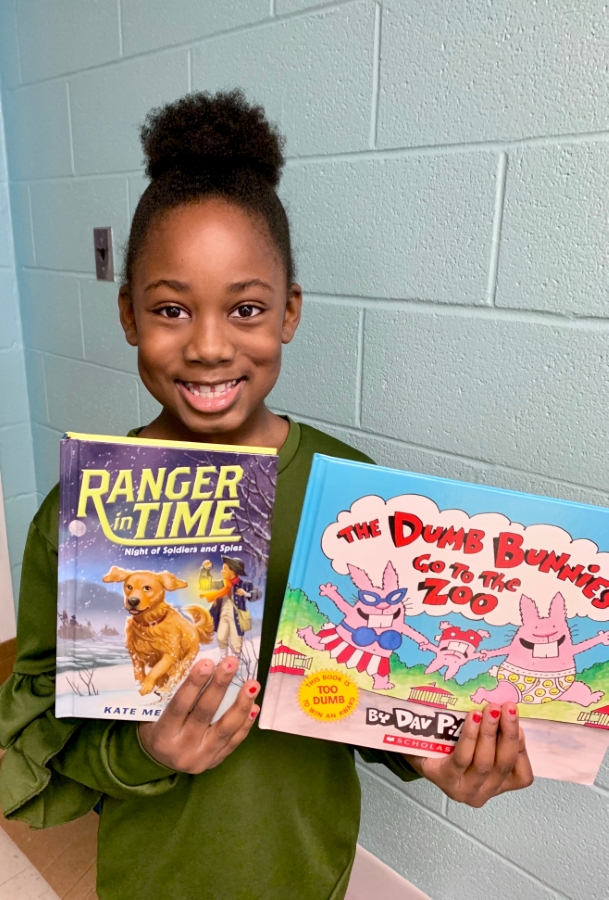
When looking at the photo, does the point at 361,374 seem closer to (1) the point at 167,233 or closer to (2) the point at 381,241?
(2) the point at 381,241

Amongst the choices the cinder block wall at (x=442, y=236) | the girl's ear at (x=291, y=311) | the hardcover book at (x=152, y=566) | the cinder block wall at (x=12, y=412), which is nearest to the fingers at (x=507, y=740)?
the hardcover book at (x=152, y=566)

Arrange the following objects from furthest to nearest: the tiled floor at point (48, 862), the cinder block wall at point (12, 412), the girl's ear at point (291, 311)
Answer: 1. the cinder block wall at point (12, 412)
2. the tiled floor at point (48, 862)
3. the girl's ear at point (291, 311)

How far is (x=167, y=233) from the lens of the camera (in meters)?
0.59

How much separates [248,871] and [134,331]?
0.65 meters

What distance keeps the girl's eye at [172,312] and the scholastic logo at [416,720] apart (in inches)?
16.7

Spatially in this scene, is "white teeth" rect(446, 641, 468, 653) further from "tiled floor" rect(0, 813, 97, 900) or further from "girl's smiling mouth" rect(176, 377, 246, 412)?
"tiled floor" rect(0, 813, 97, 900)

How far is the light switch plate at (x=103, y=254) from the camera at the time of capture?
1.27 m

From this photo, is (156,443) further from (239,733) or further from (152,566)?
(239,733)

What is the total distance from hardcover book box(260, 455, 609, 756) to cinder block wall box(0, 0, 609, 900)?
0.30m

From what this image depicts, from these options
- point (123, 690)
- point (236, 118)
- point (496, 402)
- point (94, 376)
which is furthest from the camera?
point (94, 376)

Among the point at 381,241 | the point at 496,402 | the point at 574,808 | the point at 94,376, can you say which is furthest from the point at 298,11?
the point at 574,808

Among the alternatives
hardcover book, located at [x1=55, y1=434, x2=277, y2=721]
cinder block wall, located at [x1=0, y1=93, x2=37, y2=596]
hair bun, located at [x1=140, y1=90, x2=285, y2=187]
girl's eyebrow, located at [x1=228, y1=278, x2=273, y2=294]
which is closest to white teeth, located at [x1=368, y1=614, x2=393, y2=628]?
hardcover book, located at [x1=55, y1=434, x2=277, y2=721]

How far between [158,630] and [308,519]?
0.16 meters

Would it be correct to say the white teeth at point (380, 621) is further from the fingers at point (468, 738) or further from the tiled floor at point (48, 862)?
the tiled floor at point (48, 862)
